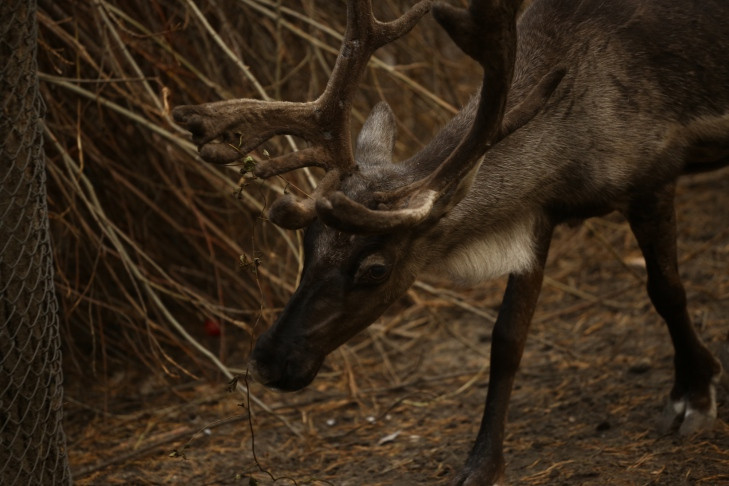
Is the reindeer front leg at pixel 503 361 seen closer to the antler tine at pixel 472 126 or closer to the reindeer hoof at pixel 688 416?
the antler tine at pixel 472 126

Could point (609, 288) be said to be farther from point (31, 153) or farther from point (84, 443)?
point (31, 153)

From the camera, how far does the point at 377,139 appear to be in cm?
382

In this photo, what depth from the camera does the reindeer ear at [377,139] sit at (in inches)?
146

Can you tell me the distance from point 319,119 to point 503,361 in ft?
3.93

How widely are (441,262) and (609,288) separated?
262 cm

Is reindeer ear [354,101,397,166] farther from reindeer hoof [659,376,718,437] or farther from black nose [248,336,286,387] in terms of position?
reindeer hoof [659,376,718,437]

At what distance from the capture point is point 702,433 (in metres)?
3.85

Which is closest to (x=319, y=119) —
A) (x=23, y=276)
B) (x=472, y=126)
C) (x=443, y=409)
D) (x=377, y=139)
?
→ (x=377, y=139)

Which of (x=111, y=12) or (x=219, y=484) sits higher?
(x=111, y=12)

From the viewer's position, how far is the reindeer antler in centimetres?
319

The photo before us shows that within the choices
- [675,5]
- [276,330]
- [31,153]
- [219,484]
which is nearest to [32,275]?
[31,153]

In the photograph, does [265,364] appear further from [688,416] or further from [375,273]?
[688,416]

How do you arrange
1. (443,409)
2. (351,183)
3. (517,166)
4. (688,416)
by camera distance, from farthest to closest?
(443,409), (688,416), (517,166), (351,183)

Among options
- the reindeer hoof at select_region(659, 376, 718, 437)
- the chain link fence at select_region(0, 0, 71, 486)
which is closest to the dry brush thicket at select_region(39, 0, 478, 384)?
the chain link fence at select_region(0, 0, 71, 486)
